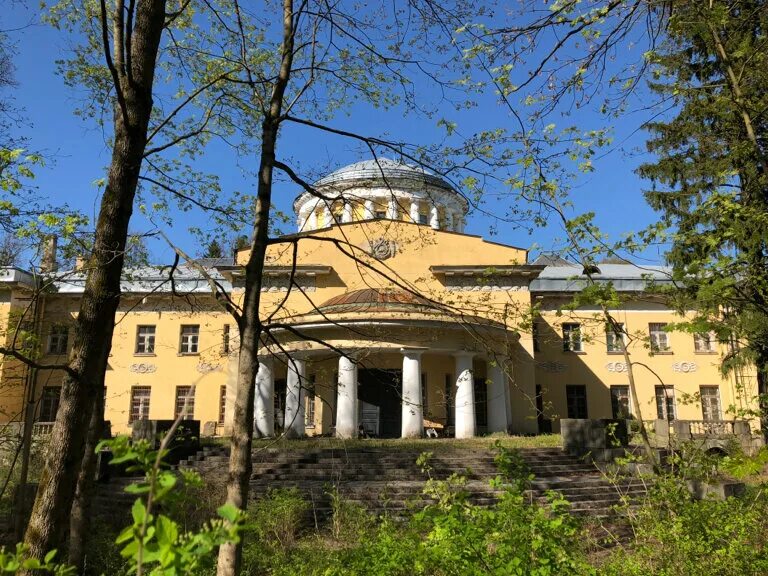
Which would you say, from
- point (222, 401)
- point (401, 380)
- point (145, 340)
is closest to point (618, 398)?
point (401, 380)

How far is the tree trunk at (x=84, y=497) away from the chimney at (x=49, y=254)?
2602 mm

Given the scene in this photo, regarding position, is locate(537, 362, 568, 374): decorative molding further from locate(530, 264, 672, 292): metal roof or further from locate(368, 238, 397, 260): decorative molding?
locate(368, 238, 397, 260): decorative molding

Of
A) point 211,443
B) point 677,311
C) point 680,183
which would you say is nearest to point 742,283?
point 677,311

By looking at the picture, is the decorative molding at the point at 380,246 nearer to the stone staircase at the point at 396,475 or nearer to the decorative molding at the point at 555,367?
the stone staircase at the point at 396,475

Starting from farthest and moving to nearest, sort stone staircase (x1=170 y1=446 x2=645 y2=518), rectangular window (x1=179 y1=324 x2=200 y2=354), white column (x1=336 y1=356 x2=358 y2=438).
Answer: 1. rectangular window (x1=179 y1=324 x2=200 y2=354)
2. white column (x1=336 y1=356 x2=358 y2=438)
3. stone staircase (x1=170 y1=446 x2=645 y2=518)

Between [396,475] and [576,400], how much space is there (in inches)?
712

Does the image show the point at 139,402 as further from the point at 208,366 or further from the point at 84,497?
the point at 84,497

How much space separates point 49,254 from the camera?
845 cm

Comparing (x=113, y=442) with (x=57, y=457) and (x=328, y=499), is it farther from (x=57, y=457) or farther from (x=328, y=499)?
(x=328, y=499)

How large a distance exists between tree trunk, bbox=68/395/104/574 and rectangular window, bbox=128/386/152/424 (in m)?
24.3

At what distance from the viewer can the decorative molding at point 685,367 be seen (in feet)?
96.3

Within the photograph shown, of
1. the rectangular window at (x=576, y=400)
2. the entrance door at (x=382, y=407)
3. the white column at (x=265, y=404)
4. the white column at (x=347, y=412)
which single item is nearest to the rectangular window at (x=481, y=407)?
the entrance door at (x=382, y=407)

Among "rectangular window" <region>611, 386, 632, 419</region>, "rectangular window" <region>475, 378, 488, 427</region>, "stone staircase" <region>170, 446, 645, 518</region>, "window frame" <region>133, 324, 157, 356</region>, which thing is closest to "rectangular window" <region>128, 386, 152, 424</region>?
"window frame" <region>133, 324, 157, 356</region>

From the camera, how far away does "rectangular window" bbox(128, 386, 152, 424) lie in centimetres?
2894
